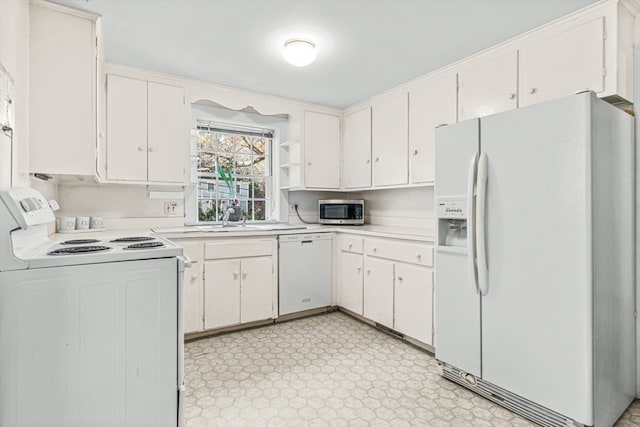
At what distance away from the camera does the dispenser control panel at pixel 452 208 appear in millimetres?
2109

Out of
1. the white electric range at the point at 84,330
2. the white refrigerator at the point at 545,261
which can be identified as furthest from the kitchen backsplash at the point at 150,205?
the white refrigerator at the point at 545,261

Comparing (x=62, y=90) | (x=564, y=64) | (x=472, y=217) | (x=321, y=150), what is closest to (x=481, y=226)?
(x=472, y=217)

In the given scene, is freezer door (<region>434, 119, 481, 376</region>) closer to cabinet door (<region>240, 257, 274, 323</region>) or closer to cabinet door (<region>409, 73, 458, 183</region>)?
cabinet door (<region>409, 73, 458, 183</region>)

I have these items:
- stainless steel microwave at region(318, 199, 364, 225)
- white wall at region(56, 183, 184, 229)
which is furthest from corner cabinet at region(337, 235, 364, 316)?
white wall at region(56, 183, 184, 229)

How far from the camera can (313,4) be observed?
1980 mm

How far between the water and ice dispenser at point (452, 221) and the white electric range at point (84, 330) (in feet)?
5.30

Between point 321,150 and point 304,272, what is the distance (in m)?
1.45

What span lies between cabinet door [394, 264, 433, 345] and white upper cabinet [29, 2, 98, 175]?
2.37 m

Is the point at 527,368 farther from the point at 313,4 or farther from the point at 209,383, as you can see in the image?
the point at 313,4

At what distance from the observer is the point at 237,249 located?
306 centimetres

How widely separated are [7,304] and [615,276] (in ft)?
9.20

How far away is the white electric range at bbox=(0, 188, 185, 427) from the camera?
1271 millimetres

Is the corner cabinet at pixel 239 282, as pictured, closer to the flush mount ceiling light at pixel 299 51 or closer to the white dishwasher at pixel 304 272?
the white dishwasher at pixel 304 272

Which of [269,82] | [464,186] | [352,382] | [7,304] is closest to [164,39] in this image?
[269,82]
